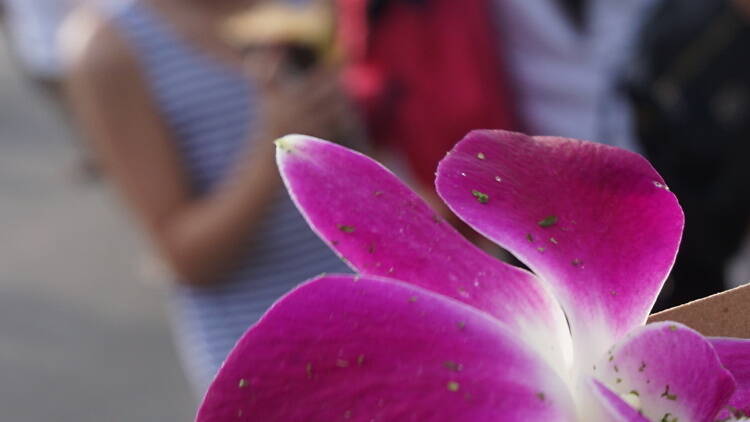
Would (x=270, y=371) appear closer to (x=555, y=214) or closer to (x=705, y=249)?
(x=555, y=214)

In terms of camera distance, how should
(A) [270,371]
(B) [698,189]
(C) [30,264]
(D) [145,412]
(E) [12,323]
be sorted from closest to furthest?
(A) [270,371], (B) [698,189], (D) [145,412], (E) [12,323], (C) [30,264]

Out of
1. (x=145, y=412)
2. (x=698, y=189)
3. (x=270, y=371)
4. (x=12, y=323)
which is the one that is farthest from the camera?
(x=12, y=323)

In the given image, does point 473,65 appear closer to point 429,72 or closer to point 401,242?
point 429,72

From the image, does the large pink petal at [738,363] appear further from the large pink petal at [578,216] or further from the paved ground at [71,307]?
the paved ground at [71,307]

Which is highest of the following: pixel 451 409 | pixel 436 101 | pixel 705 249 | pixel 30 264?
pixel 451 409

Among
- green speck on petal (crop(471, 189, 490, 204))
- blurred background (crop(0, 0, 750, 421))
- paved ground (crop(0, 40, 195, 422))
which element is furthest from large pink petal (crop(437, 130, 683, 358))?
paved ground (crop(0, 40, 195, 422))

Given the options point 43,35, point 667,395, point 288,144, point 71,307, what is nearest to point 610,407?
point 667,395

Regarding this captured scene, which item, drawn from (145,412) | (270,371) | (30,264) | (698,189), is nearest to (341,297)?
(270,371)
